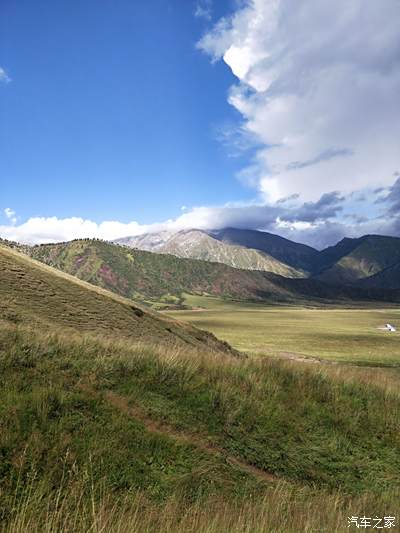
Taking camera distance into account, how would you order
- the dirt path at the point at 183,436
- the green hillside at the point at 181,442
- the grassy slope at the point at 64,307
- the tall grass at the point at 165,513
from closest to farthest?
the tall grass at the point at 165,513 → the green hillside at the point at 181,442 → the dirt path at the point at 183,436 → the grassy slope at the point at 64,307

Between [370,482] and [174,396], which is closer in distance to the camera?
[370,482]

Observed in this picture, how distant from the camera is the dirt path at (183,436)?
762cm

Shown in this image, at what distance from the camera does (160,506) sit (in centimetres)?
587

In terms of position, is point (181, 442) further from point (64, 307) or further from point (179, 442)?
point (64, 307)

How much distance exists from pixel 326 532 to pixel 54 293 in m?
21.0

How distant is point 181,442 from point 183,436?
1.03 ft

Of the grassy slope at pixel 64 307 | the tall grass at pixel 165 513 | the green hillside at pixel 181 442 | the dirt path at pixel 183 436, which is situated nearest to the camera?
the tall grass at pixel 165 513

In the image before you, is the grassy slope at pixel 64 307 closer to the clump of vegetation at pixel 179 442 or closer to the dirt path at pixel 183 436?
the clump of vegetation at pixel 179 442

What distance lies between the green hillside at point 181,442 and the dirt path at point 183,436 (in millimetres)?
35

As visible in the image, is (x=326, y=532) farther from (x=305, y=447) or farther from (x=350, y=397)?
(x=350, y=397)

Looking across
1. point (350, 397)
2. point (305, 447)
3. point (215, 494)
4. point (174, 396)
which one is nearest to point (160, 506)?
point (215, 494)

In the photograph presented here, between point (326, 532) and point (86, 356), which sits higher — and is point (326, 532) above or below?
below

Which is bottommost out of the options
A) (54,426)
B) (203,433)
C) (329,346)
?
(329,346)

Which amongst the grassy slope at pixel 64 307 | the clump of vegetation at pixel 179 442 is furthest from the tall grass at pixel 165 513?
the grassy slope at pixel 64 307
